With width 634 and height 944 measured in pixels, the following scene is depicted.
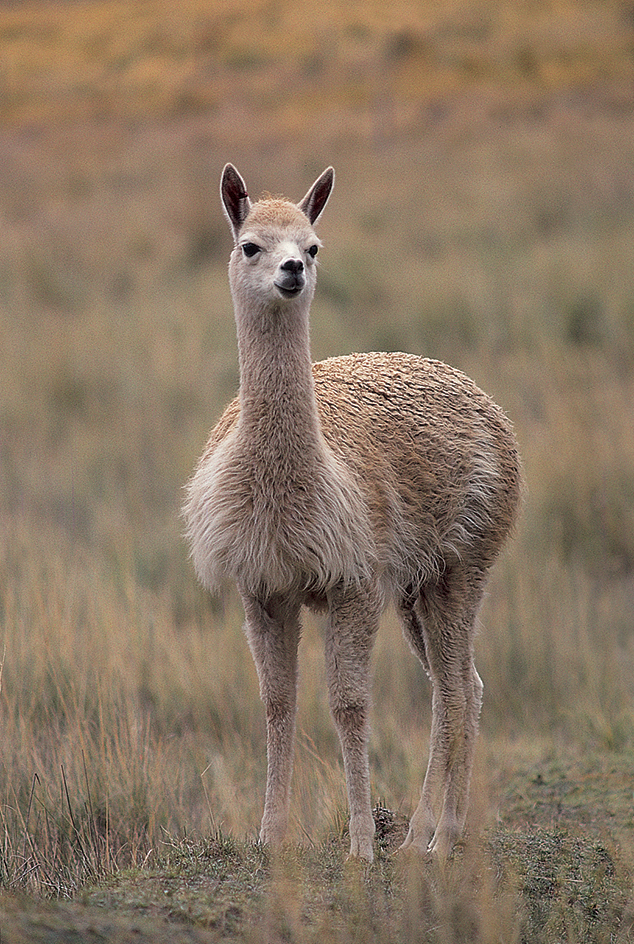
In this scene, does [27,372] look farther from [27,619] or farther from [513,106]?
[513,106]

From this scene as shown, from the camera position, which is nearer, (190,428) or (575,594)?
(575,594)

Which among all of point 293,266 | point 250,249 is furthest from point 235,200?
point 293,266

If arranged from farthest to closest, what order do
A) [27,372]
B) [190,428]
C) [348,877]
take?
[27,372] < [190,428] < [348,877]

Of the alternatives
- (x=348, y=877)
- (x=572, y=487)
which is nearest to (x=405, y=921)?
(x=348, y=877)

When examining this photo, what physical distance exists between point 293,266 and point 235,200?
1.50ft

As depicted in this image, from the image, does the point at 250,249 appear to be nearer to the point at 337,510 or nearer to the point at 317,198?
the point at 317,198

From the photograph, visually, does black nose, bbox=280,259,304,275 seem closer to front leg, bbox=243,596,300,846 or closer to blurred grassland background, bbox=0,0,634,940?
front leg, bbox=243,596,300,846

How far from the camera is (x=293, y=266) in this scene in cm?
312

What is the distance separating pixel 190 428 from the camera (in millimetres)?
9039

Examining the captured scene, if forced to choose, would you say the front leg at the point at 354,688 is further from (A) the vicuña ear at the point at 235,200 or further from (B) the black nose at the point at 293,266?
(A) the vicuña ear at the point at 235,200

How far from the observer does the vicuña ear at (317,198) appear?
3516 millimetres

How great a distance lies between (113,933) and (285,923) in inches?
16.3

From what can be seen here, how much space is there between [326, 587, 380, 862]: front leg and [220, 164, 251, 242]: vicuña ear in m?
1.18

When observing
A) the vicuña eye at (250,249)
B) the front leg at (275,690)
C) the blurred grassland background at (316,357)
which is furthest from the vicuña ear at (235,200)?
the blurred grassland background at (316,357)
